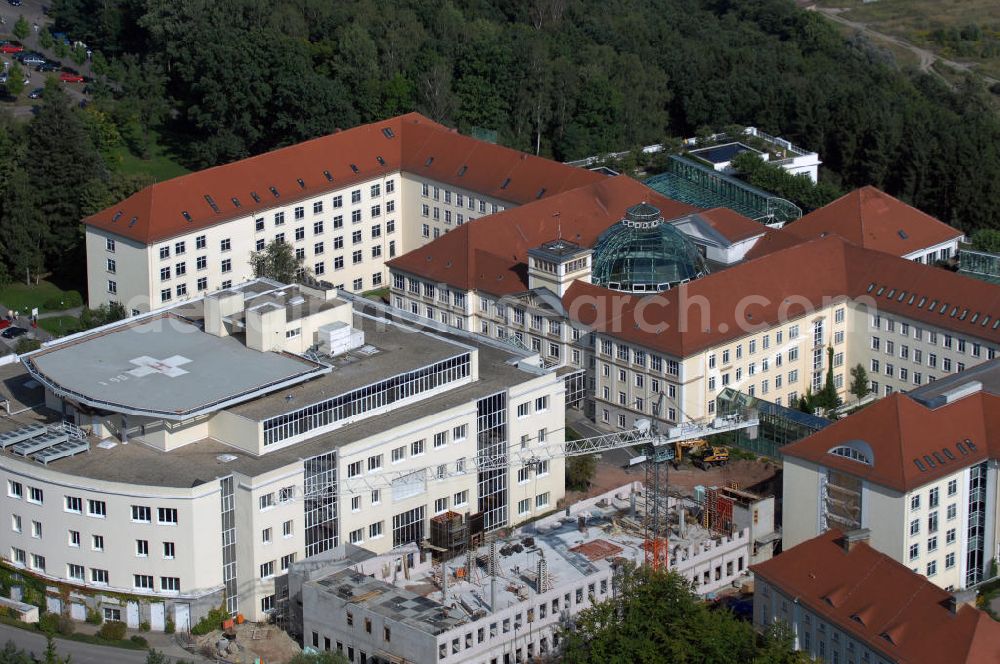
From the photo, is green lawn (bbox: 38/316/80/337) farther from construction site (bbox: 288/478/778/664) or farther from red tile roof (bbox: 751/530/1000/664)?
red tile roof (bbox: 751/530/1000/664)

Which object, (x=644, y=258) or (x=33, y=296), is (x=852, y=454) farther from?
(x=33, y=296)

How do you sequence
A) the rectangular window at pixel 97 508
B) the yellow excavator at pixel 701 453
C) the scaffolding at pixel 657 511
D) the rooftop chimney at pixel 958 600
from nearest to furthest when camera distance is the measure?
the rooftop chimney at pixel 958 600 < the rectangular window at pixel 97 508 < the scaffolding at pixel 657 511 < the yellow excavator at pixel 701 453

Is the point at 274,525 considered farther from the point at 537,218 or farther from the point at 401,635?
the point at 537,218

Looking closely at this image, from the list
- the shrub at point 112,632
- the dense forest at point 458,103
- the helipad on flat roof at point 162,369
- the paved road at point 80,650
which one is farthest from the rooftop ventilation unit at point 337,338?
the dense forest at point 458,103

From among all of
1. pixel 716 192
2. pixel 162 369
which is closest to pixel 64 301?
pixel 162 369

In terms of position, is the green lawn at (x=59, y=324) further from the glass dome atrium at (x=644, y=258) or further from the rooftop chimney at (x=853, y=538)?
the rooftop chimney at (x=853, y=538)
